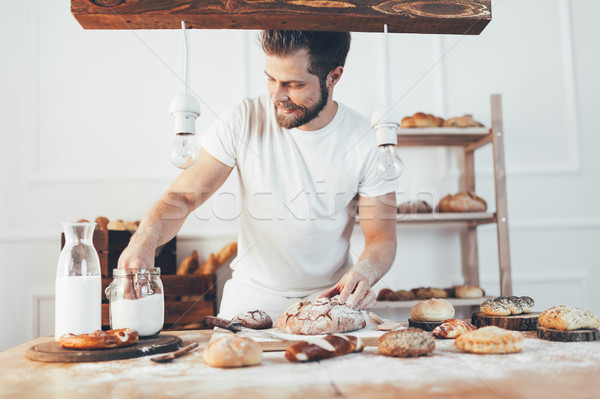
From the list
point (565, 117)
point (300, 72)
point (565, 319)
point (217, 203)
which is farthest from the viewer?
point (565, 117)

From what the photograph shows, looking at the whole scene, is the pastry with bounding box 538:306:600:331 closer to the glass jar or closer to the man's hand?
the man's hand

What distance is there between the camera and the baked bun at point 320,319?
54.2 inches

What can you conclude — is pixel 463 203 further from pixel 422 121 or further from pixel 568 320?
pixel 568 320

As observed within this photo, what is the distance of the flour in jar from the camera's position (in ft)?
4.06

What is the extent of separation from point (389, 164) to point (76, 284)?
2.66 ft

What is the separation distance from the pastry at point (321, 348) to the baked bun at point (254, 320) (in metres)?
0.42

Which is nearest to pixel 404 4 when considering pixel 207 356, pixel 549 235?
pixel 207 356

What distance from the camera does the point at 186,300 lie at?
8.72ft

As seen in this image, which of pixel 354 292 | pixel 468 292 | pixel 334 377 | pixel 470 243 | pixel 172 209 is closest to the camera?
pixel 334 377

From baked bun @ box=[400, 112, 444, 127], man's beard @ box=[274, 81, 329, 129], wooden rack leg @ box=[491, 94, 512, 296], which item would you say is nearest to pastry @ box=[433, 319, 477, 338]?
man's beard @ box=[274, 81, 329, 129]

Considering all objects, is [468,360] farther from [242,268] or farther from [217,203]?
[217,203]

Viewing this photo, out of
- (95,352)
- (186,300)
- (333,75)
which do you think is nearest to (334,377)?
(95,352)

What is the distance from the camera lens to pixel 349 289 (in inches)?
64.9

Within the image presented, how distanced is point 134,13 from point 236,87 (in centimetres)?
178
